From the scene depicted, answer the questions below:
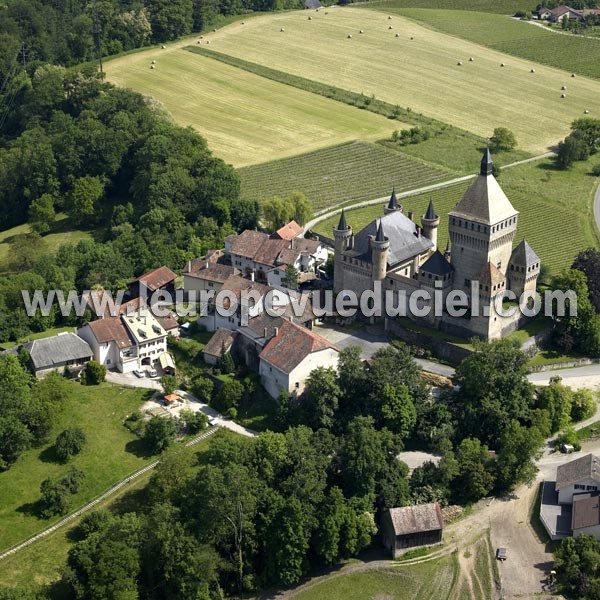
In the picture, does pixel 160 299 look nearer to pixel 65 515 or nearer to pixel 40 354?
pixel 40 354

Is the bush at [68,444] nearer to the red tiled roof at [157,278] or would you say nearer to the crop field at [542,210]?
the red tiled roof at [157,278]

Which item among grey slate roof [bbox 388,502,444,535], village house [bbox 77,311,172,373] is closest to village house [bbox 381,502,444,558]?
grey slate roof [bbox 388,502,444,535]

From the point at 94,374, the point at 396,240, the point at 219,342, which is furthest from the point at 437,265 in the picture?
the point at 94,374

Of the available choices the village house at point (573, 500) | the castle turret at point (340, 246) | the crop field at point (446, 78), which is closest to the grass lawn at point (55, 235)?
the castle turret at point (340, 246)

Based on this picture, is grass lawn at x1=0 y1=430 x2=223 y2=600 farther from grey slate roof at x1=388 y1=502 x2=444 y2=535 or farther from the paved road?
the paved road

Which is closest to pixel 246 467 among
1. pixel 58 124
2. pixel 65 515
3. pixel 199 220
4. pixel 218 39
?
pixel 65 515

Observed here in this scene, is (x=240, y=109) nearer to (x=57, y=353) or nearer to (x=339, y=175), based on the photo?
(x=339, y=175)
